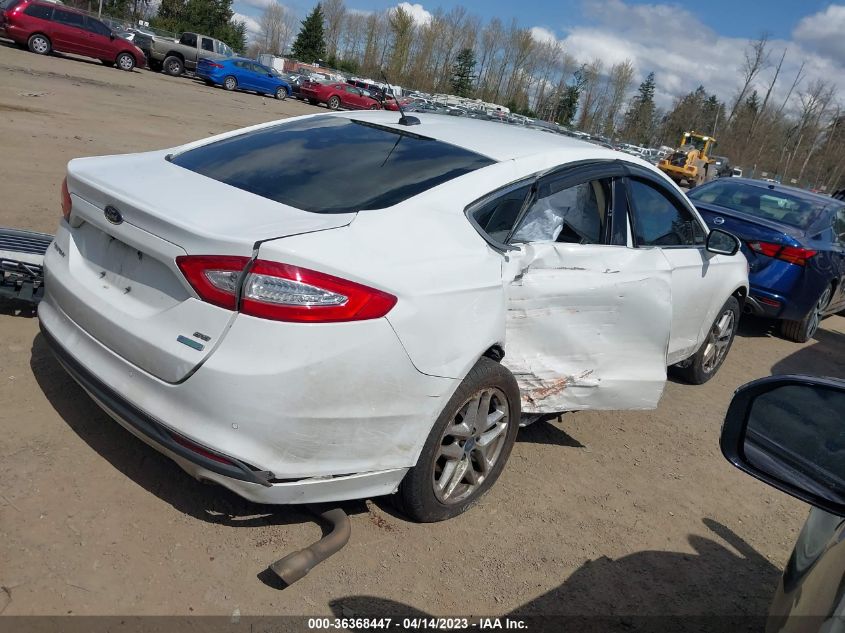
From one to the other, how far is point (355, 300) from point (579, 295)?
141cm

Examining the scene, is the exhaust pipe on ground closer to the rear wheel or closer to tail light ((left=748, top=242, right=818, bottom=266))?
tail light ((left=748, top=242, right=818, bottom=266))

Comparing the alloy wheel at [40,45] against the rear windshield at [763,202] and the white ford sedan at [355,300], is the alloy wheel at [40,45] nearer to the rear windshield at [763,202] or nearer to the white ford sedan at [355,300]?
the rear windshield at [763,202]

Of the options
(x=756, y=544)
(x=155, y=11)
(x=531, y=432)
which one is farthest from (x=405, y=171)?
(x=155, y=11)

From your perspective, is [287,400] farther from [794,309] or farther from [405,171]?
[794,309]

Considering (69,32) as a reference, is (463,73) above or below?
above

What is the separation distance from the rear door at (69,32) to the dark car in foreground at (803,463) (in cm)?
2781

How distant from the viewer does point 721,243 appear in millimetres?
4668

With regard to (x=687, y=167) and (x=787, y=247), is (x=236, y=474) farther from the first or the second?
(x=687, y=167)

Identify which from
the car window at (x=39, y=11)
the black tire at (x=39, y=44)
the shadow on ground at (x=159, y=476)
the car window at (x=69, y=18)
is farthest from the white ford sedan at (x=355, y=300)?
the car window at (x=69, y=18)

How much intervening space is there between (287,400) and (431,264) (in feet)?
2.52

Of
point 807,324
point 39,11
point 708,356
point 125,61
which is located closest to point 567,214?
point 708,356

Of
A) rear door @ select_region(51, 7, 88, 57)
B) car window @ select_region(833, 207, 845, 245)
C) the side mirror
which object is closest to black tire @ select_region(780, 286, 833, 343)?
car window @ select_region(833, 207, 845, 245)

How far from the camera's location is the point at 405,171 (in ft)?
10.1

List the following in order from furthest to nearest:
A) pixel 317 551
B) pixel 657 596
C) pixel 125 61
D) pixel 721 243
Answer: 1. pixel 125 61
2. pixel 721 243
3. pixel 657 596
4. pixel 317 551
